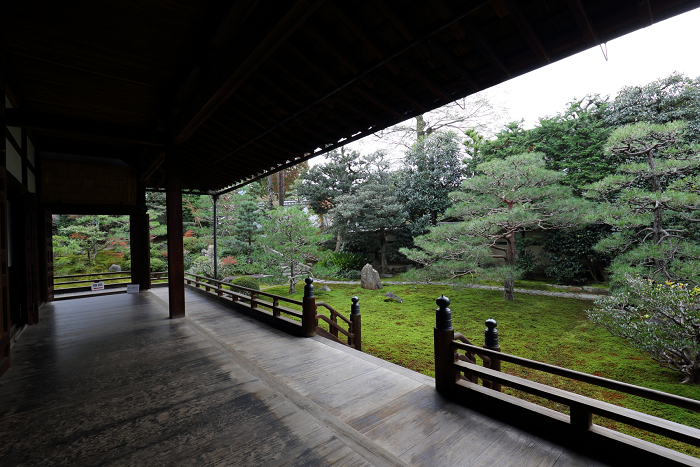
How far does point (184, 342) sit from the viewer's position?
161 inches

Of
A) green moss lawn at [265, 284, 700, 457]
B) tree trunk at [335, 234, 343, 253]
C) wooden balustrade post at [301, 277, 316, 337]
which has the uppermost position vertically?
tree trunk at [335, 234, 343, 253]

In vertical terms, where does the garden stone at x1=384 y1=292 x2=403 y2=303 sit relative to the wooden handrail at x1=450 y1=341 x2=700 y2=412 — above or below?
below

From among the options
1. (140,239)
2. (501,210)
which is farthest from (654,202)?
(140,239)

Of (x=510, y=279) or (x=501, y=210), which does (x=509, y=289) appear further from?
(x=501, y=210)

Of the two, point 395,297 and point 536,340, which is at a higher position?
point 395,297

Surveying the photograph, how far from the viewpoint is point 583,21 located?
5.71ft

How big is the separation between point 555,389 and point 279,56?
3.60 metres

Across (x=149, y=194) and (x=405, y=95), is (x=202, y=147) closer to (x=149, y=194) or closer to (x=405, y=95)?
(x=405, y=95)

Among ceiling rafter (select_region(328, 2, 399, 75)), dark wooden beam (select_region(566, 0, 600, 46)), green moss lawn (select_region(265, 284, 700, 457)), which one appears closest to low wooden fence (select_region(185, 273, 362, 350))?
green moss lawn (select_region(265, 284, 700, 457))

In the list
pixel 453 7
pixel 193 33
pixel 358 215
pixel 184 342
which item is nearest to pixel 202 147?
pixel 193 33

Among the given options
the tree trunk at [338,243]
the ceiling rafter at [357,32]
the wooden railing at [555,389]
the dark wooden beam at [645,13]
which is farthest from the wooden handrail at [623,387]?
the tree trunk at [338,243]

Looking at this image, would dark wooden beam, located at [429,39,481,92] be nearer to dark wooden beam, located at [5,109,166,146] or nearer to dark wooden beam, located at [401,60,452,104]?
dark wooden beam, located at [401,60,452,104]

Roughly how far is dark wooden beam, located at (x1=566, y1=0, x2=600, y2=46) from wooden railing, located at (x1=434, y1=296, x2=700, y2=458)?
2076 millimetres

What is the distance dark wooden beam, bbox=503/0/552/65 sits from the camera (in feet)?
5.94
